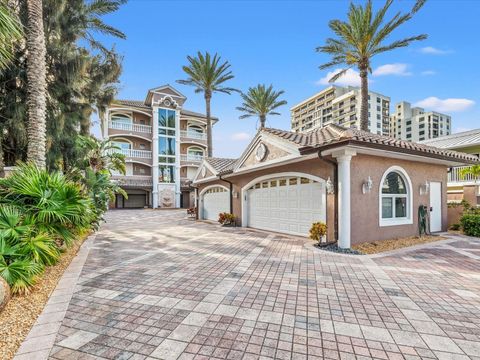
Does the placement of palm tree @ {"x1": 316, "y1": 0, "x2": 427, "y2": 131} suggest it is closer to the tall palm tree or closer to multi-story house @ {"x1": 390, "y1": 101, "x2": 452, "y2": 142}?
the tall palm tree

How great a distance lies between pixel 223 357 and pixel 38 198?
229 inches

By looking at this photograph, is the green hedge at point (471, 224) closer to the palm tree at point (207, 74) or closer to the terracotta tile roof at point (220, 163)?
the terracotta tile roof at point (220, 163)

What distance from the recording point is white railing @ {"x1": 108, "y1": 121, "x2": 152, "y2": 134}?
33.0m

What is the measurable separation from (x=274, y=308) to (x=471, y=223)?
11298mm

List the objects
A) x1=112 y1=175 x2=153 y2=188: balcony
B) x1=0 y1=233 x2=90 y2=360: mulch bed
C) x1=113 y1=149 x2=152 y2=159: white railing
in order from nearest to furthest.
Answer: x1=0 y1=233 x2=90 y2=360: mulch bed → x1=112 y1=175 x2=153 y2=188: balcony → x1=113 y1=149 x2=152 y2=159: white railing

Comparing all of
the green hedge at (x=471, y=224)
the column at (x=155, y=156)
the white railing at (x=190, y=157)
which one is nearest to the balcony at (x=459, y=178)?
the green hedge at (x=471, y=224)

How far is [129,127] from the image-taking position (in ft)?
111

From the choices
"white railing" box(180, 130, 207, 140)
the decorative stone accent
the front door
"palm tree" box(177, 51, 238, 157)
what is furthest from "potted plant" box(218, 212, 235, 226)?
"white railing" box(180, 130, 207, 140)

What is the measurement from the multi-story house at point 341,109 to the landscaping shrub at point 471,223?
190ft

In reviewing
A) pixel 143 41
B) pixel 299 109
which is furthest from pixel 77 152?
pixel 299 109

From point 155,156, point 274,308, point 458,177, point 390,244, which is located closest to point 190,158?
point 155,156

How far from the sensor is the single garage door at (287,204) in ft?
30.9

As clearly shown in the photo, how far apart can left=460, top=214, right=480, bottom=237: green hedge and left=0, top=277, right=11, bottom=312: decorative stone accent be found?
1491cm

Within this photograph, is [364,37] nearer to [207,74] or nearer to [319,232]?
[319,232]
